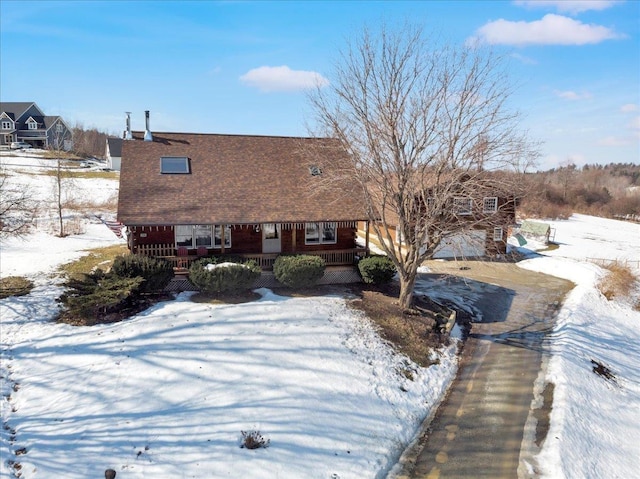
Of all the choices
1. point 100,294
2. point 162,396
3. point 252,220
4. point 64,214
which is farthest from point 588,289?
point 64,214

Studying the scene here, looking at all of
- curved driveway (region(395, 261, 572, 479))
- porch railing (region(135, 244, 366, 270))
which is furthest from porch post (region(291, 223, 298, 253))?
curved driveway (region(395, 261, 572, 479))

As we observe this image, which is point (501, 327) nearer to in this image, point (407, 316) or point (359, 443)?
point (407, 316)

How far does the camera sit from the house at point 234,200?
60.3 feet

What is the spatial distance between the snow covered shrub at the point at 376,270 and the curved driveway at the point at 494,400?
2.87m

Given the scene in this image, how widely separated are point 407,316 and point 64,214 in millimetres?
34003

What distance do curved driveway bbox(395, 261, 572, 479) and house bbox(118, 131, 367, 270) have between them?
646 centimetres

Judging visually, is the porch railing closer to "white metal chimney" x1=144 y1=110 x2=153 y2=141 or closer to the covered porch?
the covered porch

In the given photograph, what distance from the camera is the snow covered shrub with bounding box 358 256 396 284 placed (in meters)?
19.2

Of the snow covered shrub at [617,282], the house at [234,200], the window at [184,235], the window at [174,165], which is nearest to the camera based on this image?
the house at [234,200]

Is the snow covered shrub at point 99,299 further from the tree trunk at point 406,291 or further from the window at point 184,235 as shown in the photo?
the tree trunk at point 406,291

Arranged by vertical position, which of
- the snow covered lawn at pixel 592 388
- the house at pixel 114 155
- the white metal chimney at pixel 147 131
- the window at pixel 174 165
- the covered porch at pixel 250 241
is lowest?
the snow covered lawn at pixel 592 388

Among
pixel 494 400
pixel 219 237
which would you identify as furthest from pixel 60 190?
pixel 494 400

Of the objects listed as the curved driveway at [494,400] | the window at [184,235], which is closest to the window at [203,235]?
the window at [184,235]

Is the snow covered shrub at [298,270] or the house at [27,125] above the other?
the house at [27,125]
